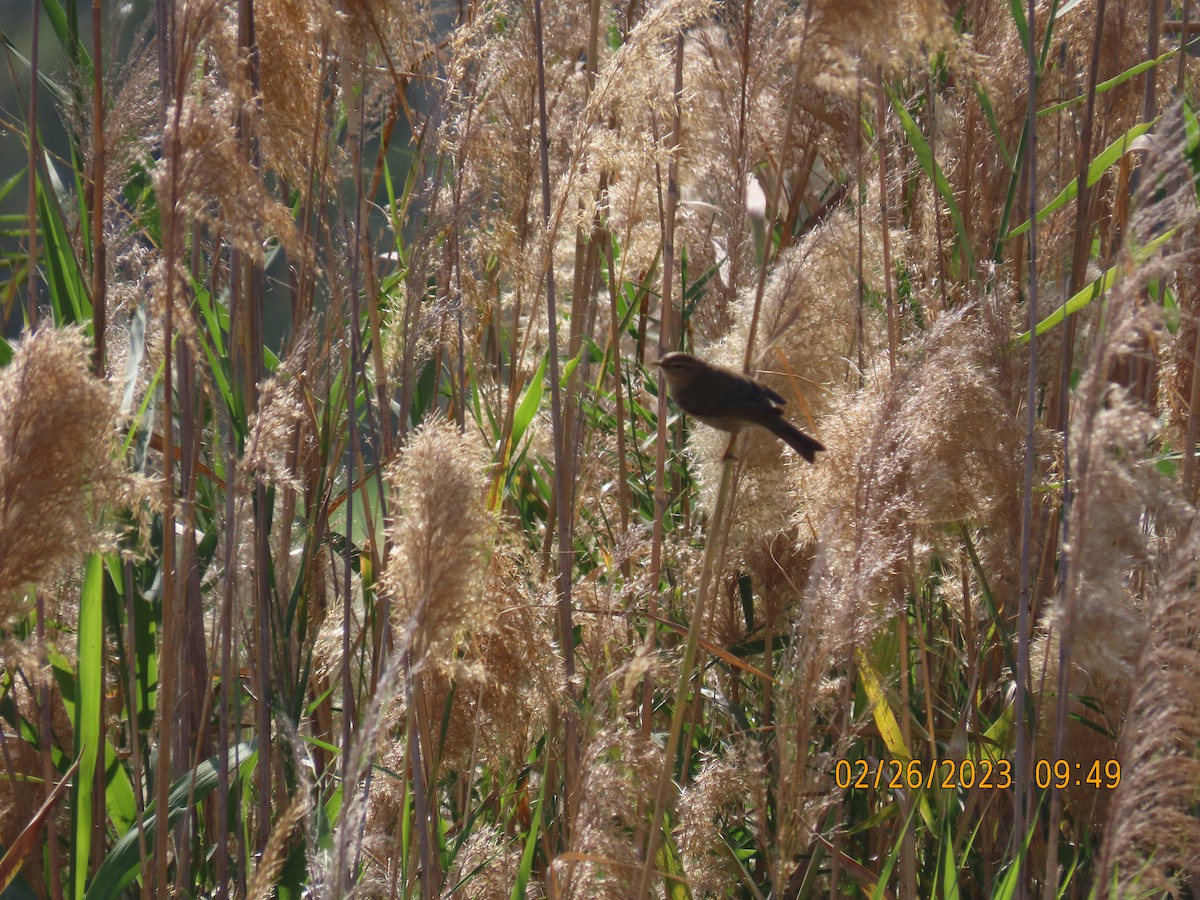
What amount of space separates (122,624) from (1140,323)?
163cm

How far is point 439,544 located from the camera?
4.32 ft

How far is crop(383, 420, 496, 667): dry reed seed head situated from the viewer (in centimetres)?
131

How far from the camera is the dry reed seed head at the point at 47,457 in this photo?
127 cm

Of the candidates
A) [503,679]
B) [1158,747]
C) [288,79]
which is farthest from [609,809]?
[288,79]

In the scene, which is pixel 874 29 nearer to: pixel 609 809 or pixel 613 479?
pixel 609 809

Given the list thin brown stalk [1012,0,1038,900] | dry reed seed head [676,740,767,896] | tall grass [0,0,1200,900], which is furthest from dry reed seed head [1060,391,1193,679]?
dry reed seed head [676,740,767,896]

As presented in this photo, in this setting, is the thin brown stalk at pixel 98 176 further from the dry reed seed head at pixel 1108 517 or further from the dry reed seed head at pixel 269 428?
the dry reed seed head at pixel 1108 517

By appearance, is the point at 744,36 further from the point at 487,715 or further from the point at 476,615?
the point at 487,715

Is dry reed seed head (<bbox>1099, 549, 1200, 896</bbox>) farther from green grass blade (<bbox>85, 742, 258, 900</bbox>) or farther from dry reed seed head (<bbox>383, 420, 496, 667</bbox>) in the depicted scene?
green grass blade (<bbox>85, 742, 258, 900</bbox>)

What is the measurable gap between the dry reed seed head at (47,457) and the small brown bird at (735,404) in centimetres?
82

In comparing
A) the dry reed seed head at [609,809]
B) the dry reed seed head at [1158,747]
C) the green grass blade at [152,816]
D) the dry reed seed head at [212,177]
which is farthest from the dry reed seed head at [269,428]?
the dry reed seed head at [1158,747]

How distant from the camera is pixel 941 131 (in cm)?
209

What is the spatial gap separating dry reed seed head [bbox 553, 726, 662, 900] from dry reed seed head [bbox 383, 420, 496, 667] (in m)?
0.24

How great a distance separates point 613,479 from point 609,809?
3.50 feet
